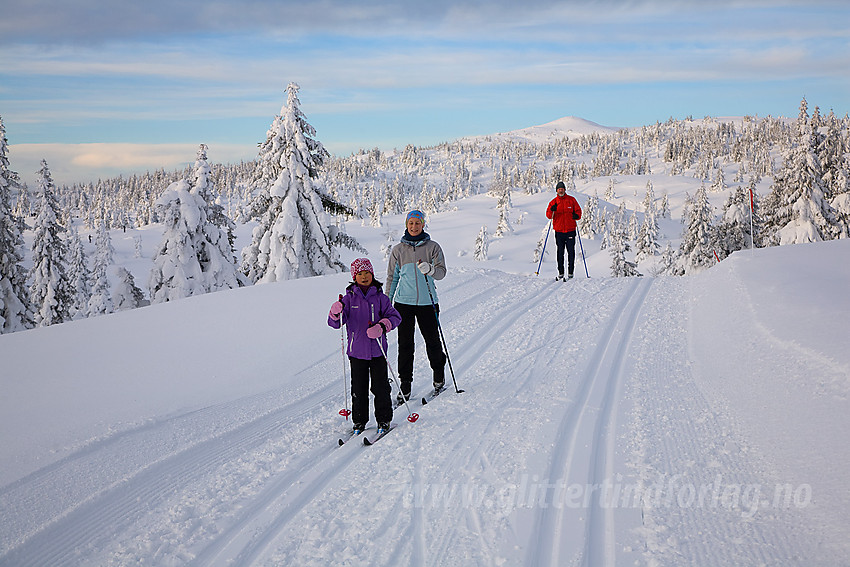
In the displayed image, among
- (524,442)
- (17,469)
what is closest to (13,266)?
(17,469)

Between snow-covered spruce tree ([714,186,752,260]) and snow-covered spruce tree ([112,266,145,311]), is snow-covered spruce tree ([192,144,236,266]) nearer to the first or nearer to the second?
snow-covered spruce tree ([112,266,145,311])

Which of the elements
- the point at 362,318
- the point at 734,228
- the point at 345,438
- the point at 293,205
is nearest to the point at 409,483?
the point at 345,438

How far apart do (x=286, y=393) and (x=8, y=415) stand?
3209 mm

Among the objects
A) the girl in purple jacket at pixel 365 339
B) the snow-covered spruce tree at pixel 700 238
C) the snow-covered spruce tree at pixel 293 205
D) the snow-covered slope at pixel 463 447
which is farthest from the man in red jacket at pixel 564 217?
the snow-covered spruce tree at pixel 700 238

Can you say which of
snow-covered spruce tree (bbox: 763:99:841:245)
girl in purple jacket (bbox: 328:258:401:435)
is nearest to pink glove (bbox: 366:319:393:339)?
girl in purple jacket (bbox: 328:258:401:435)

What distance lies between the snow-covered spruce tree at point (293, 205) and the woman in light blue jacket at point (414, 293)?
50.8 ft

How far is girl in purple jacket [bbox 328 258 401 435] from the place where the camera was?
215 inches

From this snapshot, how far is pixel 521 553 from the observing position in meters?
Result: 3.37

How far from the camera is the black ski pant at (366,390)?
5.50 meters

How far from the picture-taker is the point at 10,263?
22.4 m

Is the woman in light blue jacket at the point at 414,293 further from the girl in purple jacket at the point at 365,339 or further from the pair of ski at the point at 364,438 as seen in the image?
the pair of ski at the point at 364,438

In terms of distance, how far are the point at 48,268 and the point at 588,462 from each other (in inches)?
1348

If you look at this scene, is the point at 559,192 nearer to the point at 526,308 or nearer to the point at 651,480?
the point at 526,308

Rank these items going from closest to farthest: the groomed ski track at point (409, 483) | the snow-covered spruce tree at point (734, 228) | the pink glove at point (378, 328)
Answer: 1. the groomed ski track at point (409, 483)
2. the pink glove at point (378, 328)
3. the snow-covered spruce tree at point (734, 228)
